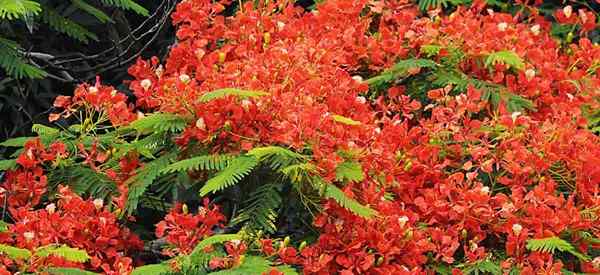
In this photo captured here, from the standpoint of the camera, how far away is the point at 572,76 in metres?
4.53

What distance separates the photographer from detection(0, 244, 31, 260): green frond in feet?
10.7

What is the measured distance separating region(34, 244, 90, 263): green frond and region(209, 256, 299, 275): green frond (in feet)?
1.27

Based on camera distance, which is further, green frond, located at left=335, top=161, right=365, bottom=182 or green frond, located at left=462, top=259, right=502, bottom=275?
green frond, located at left=462, top=259, right=502, bottom=275

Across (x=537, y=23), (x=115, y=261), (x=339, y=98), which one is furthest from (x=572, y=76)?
(x=115, y=261)

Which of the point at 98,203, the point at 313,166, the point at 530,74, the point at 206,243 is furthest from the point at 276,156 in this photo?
the point at 530,74

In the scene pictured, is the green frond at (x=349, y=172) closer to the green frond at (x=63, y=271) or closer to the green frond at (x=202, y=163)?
the green frond at (x=202, y=163)

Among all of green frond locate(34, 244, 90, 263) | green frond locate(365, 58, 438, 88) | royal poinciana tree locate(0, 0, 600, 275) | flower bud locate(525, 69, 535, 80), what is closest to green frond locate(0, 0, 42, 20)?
royal poinciana tree locate(0, 0, 600, 275)

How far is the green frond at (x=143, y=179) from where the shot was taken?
3613mm

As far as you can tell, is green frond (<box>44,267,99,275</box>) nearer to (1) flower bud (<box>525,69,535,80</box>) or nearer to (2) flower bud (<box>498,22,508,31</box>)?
(1) flower bud (<box>525,69,535,80</box>)

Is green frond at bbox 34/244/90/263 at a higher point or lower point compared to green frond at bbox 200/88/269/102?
lower

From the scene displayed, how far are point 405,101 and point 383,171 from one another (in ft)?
1.58

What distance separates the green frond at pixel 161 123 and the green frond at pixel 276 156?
1.03 feet

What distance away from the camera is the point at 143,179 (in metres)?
3.64

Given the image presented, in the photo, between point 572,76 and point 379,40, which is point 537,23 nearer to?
point 572,76
